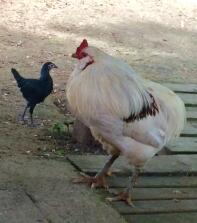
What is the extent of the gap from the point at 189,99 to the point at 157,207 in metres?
2.72

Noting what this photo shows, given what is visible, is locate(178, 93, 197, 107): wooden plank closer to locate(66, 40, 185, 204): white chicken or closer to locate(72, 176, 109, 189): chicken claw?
locate(66, 40, 185, 204): white chicken

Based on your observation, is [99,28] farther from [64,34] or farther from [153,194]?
[153,194]

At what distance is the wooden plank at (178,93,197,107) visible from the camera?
6.76 meters

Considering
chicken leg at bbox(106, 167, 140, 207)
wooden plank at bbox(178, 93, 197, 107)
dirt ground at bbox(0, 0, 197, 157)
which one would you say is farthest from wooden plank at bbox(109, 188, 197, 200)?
wooden plank at bbox(178, 93, 197, 107)

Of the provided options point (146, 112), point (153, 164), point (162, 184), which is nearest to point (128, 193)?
point (162, 184)

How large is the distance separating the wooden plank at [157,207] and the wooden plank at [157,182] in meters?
0.30

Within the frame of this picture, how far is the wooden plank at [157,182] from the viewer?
4790 millimetres

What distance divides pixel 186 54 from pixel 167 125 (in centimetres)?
553

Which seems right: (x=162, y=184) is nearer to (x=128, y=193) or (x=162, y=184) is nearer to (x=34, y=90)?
(x=128, y=193)

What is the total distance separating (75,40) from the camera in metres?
9.66

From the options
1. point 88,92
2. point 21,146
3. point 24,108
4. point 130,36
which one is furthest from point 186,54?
point 88,92

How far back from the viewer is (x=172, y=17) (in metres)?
11.9

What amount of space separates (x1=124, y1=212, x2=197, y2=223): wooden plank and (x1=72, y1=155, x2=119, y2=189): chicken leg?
0.50 m

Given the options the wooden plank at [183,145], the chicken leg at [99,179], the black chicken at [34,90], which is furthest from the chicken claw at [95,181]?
the black chicken at [34,90]
